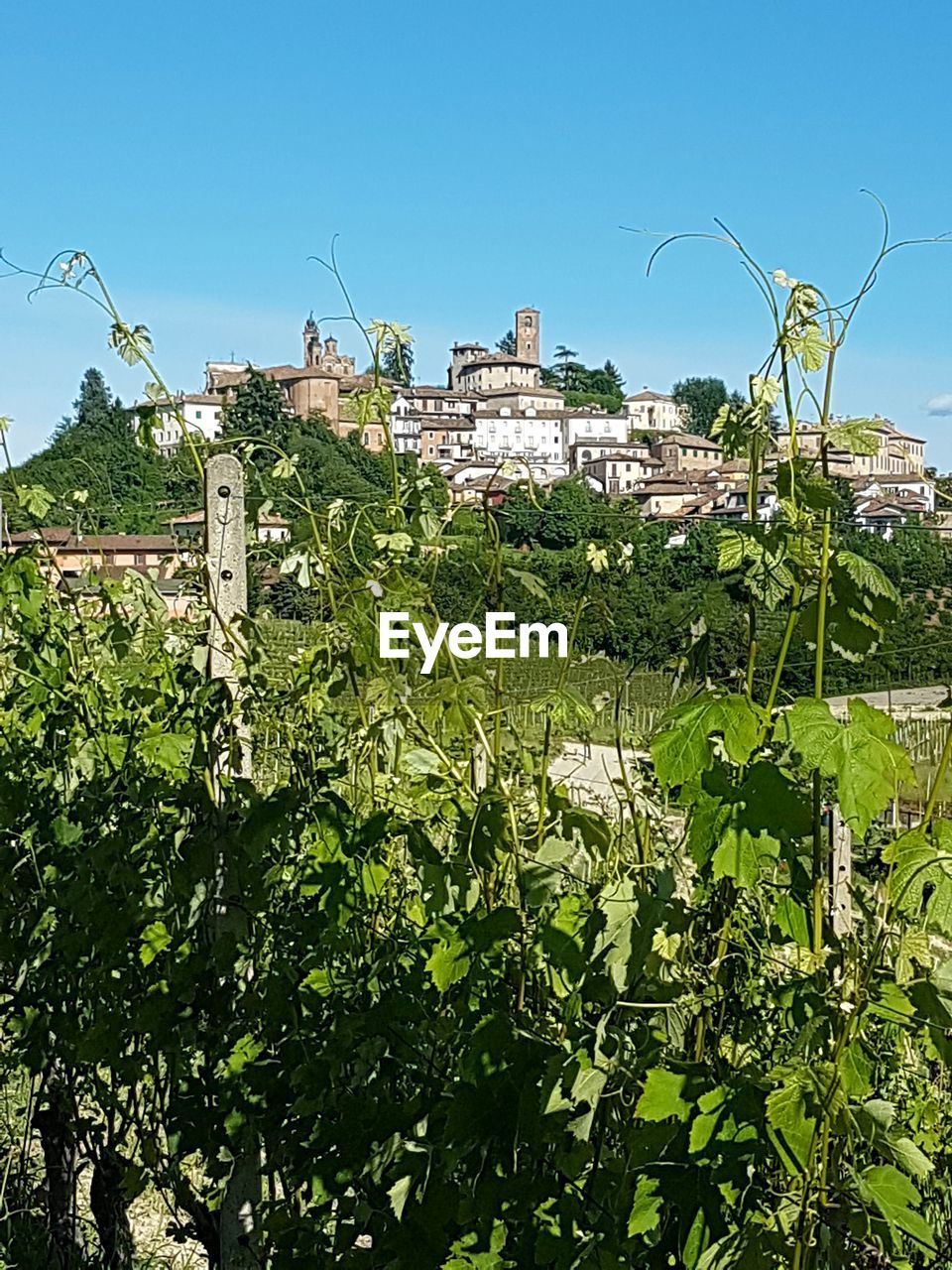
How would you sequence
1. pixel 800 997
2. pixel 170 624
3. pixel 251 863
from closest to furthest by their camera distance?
pixel 800 997
pixel 251 863
pixel 170 624


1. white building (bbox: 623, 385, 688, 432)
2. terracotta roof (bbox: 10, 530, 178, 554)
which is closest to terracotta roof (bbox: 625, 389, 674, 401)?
white building (bbox: 623, 385, 688, 432)

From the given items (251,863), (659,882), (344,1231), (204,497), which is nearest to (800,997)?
(659,882)

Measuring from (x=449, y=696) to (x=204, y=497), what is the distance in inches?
19.8

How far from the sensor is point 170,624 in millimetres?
2172

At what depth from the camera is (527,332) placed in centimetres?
12350

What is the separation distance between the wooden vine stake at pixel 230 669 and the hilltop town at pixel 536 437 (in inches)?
5.8

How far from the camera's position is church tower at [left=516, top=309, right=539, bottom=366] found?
12231 cm

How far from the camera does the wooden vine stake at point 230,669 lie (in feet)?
6.15

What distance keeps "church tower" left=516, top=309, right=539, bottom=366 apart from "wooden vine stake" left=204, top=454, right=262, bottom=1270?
122 metres

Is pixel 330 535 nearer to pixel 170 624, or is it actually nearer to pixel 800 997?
pixel 170 624

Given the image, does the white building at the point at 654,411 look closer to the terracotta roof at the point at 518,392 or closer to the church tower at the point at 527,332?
the terracotta roof at the point at 518,392

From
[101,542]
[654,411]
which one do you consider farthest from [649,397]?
[101,542]

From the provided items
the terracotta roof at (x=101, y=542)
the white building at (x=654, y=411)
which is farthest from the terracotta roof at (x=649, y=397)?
the terracotta roof at (x=101, y=542)

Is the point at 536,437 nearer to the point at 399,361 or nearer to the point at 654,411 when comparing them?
the point at 654,411
